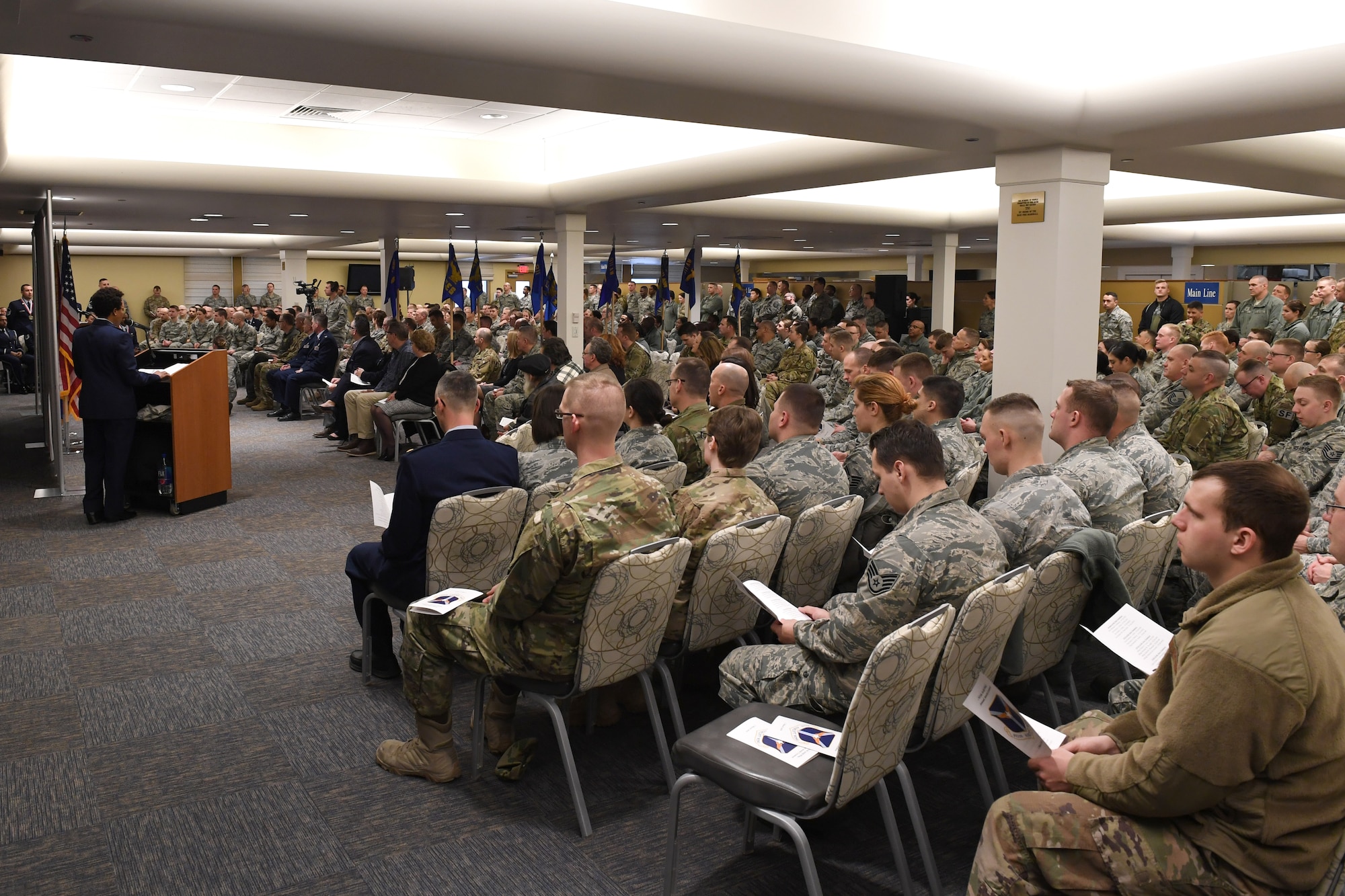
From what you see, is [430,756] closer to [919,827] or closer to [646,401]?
[919,827]

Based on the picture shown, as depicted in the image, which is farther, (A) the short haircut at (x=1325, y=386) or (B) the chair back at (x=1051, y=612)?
(A) the short haircut at (x=1325, y=386)

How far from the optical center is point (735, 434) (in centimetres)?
358

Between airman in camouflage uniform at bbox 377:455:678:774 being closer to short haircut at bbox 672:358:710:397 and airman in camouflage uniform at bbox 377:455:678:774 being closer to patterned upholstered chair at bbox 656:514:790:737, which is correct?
patterned upholstered chair at bbox 656:514:790:737

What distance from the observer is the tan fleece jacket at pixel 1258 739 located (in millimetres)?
1733

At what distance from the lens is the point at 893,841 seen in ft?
8.07

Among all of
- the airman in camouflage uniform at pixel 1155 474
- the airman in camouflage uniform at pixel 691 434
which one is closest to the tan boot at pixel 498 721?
the airman in camouflage uniform at pixel 691 434

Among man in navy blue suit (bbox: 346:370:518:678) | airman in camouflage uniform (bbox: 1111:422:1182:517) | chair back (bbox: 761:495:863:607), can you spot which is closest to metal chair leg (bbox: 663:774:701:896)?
chair back (bbox: 761:495:863:607)

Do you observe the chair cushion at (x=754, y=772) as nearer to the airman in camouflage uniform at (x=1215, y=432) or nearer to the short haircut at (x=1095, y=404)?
the short haircut at (x=1095, y=404)

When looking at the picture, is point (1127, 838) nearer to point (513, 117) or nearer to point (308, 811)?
point (308, 811)

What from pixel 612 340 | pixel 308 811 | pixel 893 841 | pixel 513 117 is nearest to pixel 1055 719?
pixel 893 841

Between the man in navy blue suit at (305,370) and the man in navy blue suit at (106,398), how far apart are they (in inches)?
194

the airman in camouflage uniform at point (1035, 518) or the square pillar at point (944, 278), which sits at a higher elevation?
the square pillar at point (944, 278)

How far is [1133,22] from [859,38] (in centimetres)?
144

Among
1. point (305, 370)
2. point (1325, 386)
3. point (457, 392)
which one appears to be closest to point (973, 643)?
point (457, 392)
